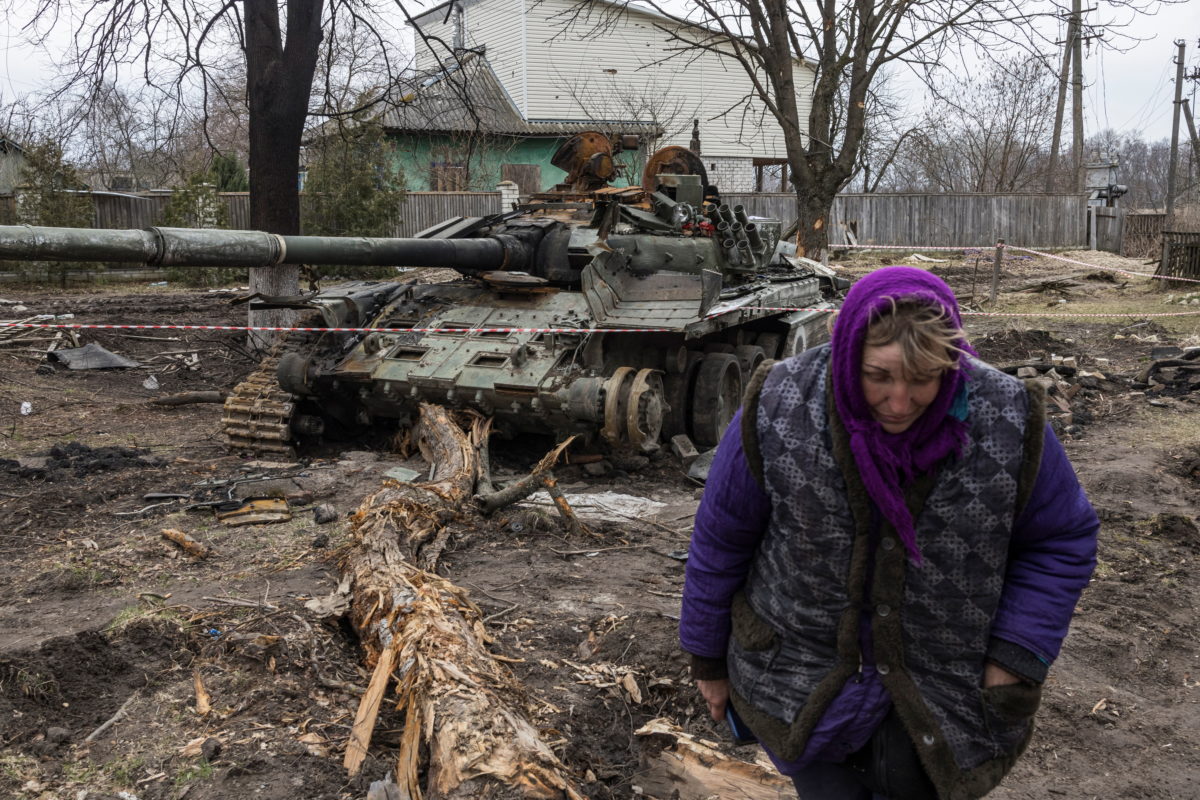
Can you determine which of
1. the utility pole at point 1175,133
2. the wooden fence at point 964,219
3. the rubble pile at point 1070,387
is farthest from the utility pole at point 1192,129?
the rubble pile at point 1070,387

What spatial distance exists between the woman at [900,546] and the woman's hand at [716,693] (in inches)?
5.4

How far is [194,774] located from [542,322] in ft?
17.5

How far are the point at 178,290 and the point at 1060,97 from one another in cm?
2616

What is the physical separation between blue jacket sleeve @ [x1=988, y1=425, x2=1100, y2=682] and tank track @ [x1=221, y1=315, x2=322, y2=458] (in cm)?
693

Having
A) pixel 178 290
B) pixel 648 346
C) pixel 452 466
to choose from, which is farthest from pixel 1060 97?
pixel 452 466

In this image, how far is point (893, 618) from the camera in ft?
7.43

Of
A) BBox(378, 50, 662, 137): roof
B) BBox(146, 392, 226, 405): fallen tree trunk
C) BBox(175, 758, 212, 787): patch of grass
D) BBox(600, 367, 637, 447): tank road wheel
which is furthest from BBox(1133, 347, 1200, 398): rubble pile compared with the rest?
BBox(378, 50, 662, 137): roof

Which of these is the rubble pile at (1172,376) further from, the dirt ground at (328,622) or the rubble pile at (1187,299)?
the rubble pile at (1187,299)

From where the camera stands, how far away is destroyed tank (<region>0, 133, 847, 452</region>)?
304 inches

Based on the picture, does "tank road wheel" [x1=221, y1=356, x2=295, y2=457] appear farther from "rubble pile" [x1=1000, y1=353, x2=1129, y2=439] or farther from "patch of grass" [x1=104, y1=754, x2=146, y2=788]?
"rubble pile" [x1=1000, y1=353, x2=1129, y2=439]

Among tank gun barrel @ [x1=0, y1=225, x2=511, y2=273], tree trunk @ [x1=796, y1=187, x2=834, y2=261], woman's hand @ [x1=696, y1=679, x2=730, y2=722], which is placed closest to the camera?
woman's hand @ [x1=696, y1=679, x2=730, y2=722]

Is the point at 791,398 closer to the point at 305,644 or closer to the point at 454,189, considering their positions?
the point at 305,644

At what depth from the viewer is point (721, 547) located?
2.43 meters

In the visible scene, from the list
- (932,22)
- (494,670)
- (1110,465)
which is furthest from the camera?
(932,22)
